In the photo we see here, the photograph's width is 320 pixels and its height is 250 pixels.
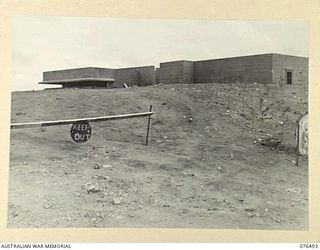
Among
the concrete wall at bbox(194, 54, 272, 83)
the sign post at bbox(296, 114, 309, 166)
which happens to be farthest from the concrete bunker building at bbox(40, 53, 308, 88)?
the sign post at bbox(296, 114, 309, 166)

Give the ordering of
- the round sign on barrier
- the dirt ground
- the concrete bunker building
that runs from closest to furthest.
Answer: the dirt ground, the round sign on barrier, the concrete bunker building

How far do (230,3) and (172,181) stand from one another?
892 millimetres

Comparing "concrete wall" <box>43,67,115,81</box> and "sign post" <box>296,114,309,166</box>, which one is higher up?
"concrete wall" <box>43,67,115,81</box>

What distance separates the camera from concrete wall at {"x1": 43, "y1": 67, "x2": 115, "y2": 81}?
2354mm

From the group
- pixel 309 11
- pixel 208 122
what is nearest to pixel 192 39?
pixel 208 122

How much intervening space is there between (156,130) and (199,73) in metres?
0.40

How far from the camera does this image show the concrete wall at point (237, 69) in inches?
96.3

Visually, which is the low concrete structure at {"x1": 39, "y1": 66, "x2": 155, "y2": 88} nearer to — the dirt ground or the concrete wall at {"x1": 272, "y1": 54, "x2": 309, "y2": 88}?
the dirt ground

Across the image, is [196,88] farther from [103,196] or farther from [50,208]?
[50,208]

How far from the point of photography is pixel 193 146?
235 cm

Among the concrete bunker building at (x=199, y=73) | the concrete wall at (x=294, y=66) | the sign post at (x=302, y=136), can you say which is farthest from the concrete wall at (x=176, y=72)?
the sign post at (x=302, y=136)

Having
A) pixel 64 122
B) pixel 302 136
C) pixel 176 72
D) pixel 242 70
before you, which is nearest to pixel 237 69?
pixel 242 70

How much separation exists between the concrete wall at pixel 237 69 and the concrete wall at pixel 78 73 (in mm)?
455

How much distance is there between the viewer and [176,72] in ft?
8.02
